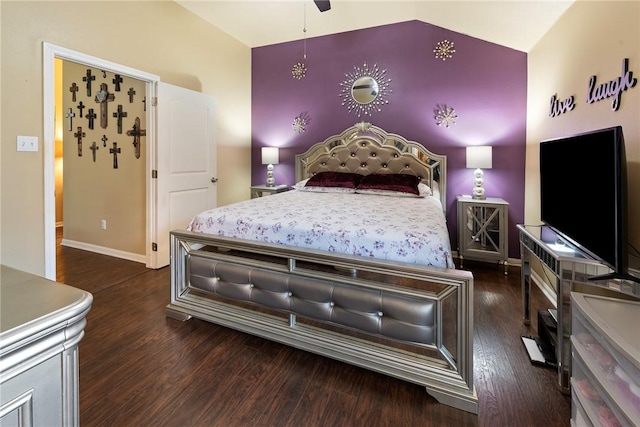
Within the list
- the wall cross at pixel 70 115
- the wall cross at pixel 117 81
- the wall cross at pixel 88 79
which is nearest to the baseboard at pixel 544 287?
the wall cross at pixel 117 81

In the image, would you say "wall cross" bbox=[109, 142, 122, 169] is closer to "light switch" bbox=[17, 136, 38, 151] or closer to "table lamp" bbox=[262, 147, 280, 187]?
"light switch" bbox=[17, 136, 38, 151]

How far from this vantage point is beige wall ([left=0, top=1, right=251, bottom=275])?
225 cm

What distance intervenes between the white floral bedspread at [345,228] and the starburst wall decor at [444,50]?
2.05 meters

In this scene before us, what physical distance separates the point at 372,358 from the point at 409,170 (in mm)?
2681

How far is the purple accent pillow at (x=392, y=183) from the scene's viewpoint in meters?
3.46

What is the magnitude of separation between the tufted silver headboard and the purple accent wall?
0.43ft

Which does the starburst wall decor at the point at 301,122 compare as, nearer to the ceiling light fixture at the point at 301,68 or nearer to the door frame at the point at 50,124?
the ceiling light fixture at the point at 301,68

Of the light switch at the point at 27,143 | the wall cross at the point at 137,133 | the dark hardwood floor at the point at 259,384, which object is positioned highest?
the wall cross at the point at 137,133

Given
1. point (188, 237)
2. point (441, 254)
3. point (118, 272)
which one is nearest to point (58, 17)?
point (188, 237)

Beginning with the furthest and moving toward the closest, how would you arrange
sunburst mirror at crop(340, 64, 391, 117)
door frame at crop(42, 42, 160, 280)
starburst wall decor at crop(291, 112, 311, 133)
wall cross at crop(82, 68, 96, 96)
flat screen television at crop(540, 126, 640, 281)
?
1. starburst wall decor at crop(291, 112, 311, 133)
2. sunburst mirror at crop(340, 64, 391, 117)
3. wall cross at crop(82, 68, 96, 96)
4. door frame at crop(42, 42, 160, 280)
5. flat screen television at crop(540, 126, 640, 281)

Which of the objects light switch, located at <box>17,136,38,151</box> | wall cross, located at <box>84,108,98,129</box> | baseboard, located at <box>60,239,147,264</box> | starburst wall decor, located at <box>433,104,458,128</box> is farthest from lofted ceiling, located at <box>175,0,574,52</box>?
baseboard, located at <box>60,239,147,264</box>

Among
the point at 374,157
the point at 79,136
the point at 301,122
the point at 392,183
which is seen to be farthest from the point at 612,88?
the point at 79,136

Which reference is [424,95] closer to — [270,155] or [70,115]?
[270,155]

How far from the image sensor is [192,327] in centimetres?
218
